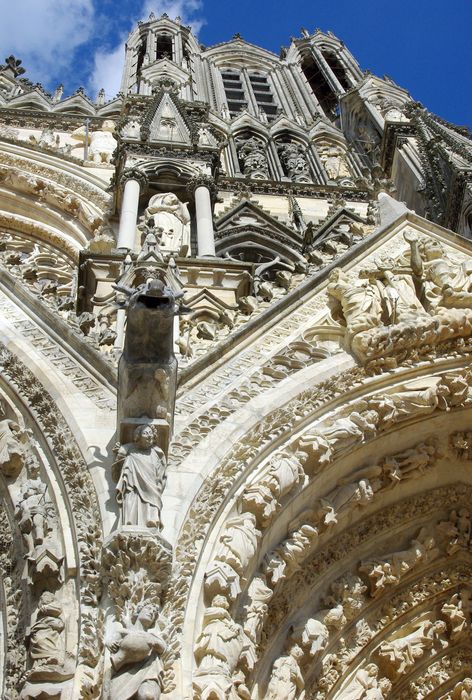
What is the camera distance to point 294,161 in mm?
20406

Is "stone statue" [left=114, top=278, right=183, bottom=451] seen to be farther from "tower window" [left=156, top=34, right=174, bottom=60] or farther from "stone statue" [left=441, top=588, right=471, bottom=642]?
"tower window" [left=156, top=34, right=174, bottom=60]

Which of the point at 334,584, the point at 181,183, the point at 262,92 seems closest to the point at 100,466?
the point at 334,584

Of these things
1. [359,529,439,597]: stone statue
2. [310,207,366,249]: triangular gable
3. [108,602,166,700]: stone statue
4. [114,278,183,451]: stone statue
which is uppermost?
[310,207,366,249]: triangular gable

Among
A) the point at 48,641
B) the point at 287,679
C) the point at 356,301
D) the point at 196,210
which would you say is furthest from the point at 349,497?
the point at 196,210

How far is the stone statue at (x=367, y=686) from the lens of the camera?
23.2 feet

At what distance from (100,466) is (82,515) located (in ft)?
1.18

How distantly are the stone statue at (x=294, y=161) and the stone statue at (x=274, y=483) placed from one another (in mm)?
12854

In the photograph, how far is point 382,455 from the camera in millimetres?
7684

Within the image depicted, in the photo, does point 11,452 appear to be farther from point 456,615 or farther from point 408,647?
point 456,615

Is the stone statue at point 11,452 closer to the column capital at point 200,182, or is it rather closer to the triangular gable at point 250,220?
the column capital at point 200,182

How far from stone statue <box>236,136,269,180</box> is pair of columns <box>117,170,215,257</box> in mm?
4852

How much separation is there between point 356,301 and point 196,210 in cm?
475

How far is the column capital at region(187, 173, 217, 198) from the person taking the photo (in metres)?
13.0

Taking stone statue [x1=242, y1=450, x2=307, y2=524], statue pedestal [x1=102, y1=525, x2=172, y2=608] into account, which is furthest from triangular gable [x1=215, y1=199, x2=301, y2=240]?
statue pedestal [x1=102, y1=525, x2=172, y2=608]
